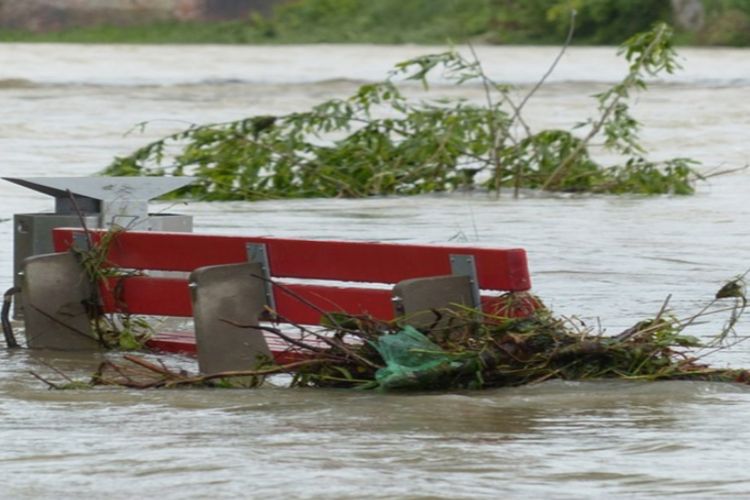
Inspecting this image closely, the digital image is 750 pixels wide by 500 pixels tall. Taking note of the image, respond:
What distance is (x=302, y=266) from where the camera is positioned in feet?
24.0

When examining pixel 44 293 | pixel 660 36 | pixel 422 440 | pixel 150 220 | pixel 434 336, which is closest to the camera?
pixel 422 440

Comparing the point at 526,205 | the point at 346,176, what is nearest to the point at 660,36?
the point at 526,205

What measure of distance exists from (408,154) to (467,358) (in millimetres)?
9601

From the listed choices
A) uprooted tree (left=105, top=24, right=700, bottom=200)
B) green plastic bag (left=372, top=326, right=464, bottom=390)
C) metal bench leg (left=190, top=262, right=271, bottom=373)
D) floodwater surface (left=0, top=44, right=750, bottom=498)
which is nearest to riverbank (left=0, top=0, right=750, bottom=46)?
floodwater surface (left=0, top=44, right=750, bottom=498)

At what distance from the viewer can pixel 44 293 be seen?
8031 millimetres

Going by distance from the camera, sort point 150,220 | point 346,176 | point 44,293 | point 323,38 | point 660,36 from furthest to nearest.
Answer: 1. point 323,38
2. point 346,176
3. point 660,36
4. point 150,220
5. point 44,293

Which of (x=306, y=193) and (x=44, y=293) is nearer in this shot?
(x=44, y=293)

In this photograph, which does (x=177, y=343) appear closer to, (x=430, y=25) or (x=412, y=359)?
(x=412, y=359)

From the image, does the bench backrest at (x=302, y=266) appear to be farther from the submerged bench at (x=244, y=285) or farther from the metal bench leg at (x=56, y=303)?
the metal bench leg at (x=56, y=303)

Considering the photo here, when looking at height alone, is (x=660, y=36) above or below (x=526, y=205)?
above

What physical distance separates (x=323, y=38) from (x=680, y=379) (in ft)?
160

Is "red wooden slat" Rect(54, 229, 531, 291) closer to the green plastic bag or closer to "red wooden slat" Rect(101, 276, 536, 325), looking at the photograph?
"red wooden slat" Rect(101, 276, 536, 325)

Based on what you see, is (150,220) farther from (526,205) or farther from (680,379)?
(526,205)

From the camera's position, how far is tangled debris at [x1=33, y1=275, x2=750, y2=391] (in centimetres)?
678
